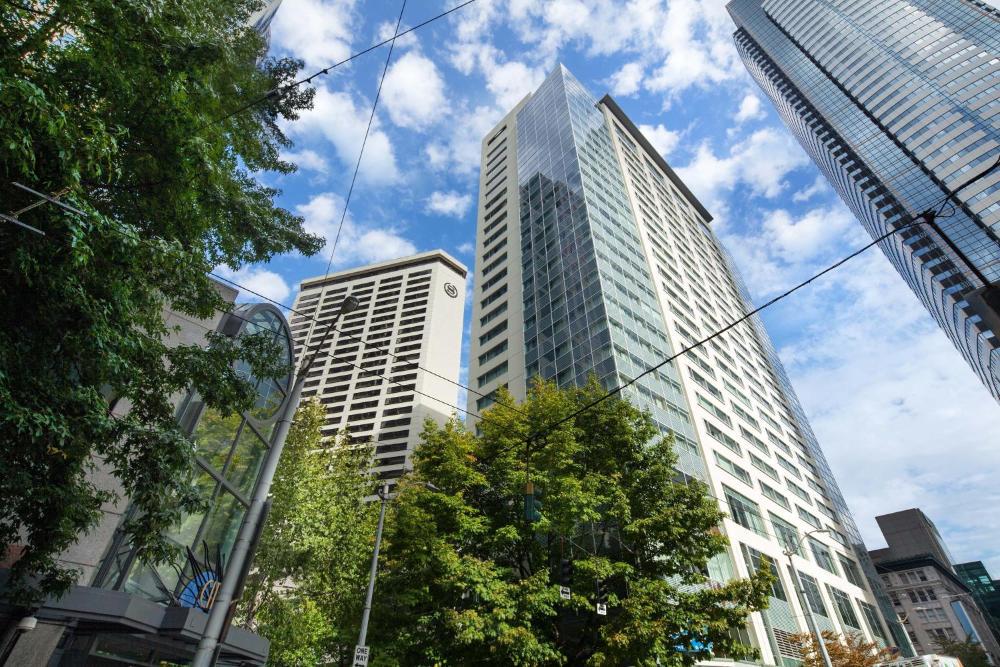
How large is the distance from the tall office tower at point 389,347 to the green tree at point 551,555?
53.9 meters

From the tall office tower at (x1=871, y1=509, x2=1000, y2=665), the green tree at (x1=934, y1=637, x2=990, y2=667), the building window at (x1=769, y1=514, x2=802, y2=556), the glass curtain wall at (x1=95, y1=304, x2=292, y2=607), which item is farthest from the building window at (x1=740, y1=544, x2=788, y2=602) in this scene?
the tall office tower at (x1=871, y1=509, x2=1000, y2=665)

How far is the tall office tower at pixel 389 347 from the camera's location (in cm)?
8250

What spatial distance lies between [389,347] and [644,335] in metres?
64.2

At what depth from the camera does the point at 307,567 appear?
19.9 meters

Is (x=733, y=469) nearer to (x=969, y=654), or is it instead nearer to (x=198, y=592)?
(x=198, y=592)

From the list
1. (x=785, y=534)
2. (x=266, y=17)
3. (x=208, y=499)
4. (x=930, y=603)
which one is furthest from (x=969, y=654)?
(x=266, y=17)

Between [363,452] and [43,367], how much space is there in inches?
805

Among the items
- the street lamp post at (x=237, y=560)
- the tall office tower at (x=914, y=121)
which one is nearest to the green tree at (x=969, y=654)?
the tall office tower at (x=914, y=121)

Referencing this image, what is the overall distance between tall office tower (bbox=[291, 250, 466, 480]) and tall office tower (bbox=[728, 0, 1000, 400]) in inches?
3021

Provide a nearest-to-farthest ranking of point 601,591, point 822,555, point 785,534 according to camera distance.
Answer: point 601,591 → point 785,534 → point 822,555

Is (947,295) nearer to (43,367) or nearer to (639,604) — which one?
(639,604)

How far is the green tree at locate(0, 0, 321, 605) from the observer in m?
6.70

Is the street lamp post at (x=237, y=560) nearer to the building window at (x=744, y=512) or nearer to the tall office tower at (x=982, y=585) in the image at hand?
the building window at (x=744, y=512)

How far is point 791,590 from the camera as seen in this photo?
34.4 metres
